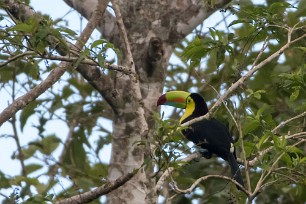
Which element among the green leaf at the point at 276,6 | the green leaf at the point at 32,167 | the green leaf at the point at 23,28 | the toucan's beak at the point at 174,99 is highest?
the green leaf at the point at 32,167

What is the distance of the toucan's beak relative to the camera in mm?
6824

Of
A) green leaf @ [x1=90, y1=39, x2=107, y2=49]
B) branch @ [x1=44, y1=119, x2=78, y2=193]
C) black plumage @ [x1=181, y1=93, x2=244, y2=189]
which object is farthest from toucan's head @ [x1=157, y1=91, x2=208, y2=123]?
green leaf @ [x1=90, y1=39, x2=107, y2=49]

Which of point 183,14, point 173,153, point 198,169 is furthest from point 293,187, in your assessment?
point 173,153

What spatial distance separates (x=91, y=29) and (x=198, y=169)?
2.05 metres

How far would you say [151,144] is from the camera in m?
4.47

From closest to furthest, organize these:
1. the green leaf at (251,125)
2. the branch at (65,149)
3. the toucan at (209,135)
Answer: the green leaf at (251,125) → the toucan at (209,135) → the branch at (65,149)

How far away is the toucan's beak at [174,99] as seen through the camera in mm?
6824

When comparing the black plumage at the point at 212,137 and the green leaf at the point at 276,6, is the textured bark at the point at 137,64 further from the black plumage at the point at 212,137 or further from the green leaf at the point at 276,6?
the green leaf at the point at 276,6

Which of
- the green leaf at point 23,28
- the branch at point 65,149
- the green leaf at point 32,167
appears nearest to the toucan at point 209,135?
the branch at point 65,149

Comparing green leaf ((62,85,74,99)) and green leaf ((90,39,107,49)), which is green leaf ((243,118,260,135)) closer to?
green leaf ((90,39,107,49))

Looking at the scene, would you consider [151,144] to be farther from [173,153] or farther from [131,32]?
[131,32]

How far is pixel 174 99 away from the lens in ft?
23.4

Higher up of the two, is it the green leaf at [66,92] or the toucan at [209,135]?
the green leaf at [66,92]

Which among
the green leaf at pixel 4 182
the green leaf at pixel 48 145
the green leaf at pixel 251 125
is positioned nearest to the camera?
the green leaf at pixel 251 125
